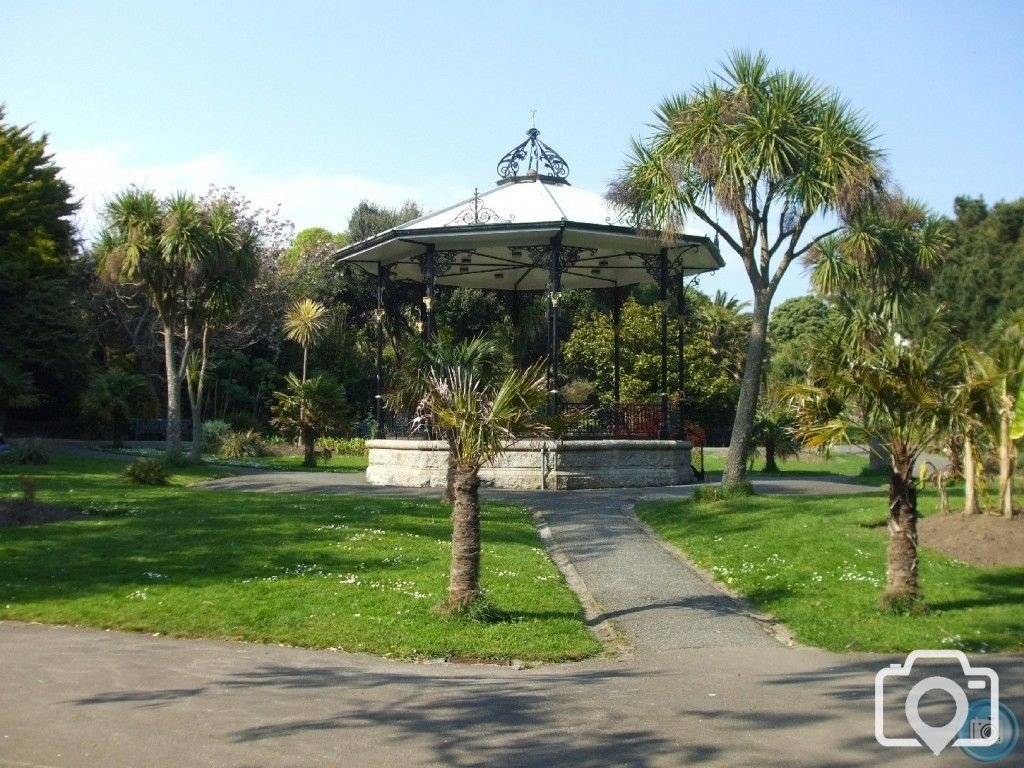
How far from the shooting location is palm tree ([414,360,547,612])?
11234mm

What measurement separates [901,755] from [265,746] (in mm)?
3983

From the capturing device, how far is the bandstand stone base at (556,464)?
23.3m

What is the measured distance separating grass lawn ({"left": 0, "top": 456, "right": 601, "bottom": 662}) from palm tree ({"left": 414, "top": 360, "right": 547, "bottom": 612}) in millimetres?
551

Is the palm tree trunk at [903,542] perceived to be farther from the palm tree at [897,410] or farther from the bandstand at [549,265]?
the bandstand at [549,265]

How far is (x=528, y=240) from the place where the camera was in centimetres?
2400

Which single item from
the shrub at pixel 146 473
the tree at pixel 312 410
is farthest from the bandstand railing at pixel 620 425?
the tree at pixel 312 410

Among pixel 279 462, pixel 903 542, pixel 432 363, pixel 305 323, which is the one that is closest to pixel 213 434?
pixel 305 323

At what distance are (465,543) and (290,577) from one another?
264cm

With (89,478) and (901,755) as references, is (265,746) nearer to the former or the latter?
(901,755)

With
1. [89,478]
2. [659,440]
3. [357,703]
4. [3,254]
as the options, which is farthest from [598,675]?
[3,254]

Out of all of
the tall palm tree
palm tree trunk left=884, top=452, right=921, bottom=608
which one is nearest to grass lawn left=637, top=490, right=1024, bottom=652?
palm tree trunk left=884, top=452, right=921, bottom=608

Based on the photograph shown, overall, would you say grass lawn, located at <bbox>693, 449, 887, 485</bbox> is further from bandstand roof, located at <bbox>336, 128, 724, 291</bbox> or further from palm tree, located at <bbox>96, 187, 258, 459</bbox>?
palm tree, located at <bbox>96, 187, 258, 459</bbox>

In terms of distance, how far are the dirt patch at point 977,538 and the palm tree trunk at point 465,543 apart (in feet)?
21.3

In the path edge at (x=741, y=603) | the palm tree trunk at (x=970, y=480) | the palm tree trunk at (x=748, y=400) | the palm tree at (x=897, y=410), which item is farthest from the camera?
the palm tree trunk at (x=748, y=400)
